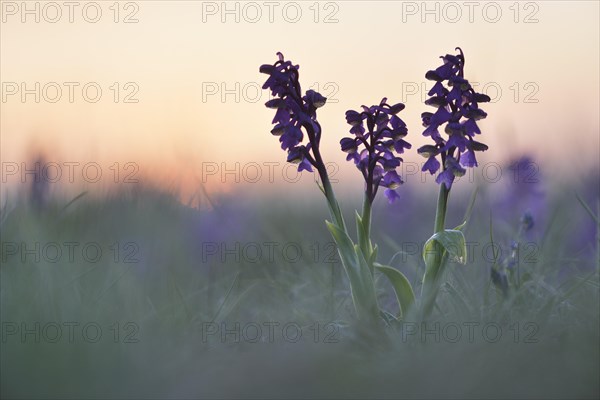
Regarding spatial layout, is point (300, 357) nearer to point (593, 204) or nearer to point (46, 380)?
point (46, 380)

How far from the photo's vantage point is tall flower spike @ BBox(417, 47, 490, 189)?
3.00 metres

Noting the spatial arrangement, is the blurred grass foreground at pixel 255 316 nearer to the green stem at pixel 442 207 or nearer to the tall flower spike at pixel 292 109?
the green stem at pixel 442 207

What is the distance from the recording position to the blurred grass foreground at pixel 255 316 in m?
2.33

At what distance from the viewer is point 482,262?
3.73 m

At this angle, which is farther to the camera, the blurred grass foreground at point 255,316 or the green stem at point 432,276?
the green stem at point 432,276

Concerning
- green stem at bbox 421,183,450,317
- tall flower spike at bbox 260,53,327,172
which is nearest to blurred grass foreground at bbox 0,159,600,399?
green stem at bbox 421,183,450,317

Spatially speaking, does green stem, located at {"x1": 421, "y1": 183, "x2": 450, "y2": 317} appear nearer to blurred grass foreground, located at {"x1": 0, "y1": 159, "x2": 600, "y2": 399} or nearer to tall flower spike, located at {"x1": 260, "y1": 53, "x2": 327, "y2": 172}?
blurred grass foreground, located at {"x1": 0, "y1": 159, "x2": 600, "y2": 399}

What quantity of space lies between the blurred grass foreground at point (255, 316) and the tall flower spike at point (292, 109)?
1.87 feet

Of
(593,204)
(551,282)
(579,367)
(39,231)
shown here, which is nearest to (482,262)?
(551,282)

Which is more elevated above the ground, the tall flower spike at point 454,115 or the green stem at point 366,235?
the tall flower spike at point 454,115

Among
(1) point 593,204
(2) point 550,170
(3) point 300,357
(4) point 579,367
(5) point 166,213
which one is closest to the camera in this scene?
(4) point 579,367

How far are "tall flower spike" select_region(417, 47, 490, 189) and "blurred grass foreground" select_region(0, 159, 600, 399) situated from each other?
313 mm

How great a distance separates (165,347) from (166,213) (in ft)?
5.00

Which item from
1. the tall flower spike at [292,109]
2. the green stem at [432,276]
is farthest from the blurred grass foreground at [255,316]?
the tall flower spike at [292,109]
